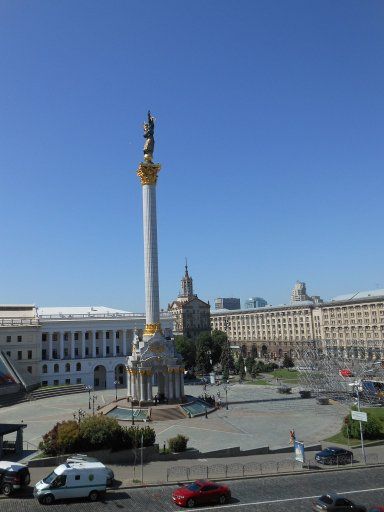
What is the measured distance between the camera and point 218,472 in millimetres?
27906

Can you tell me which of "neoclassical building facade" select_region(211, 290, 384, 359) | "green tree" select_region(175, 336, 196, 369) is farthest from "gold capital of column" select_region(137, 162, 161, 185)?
"neoclassical building facade" select_region(211, 290, 384, 359)

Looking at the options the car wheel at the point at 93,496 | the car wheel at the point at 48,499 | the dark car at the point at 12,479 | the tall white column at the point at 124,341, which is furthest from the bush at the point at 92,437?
the tall white column at the point at 124,341

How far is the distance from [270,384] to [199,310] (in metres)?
70.2

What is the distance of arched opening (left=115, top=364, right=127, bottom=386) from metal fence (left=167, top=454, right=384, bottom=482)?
5800cm

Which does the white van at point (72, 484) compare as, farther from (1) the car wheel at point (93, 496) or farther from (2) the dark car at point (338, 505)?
(2) the dark car at point (338, 505)

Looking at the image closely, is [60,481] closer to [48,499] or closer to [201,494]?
[48,499]

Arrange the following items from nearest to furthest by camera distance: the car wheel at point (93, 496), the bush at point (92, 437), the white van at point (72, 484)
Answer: the white van at point (72, 484) → the car wheel at point (93, 496) → the bush at point (92, 437)

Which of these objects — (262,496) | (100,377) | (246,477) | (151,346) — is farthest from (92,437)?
(100,377)

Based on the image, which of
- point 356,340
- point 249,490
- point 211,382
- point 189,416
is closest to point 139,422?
point 189,416

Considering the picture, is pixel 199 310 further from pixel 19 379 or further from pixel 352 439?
pixel 352 439

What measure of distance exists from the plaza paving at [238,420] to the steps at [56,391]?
6.61ft

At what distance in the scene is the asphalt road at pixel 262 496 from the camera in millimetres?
22531

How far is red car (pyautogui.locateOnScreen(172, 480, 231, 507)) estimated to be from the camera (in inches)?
892

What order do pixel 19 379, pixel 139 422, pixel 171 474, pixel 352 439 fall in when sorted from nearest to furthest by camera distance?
pixel 171 474 → pixel 352 439 → pixel 139 422 → pixel 19 379
